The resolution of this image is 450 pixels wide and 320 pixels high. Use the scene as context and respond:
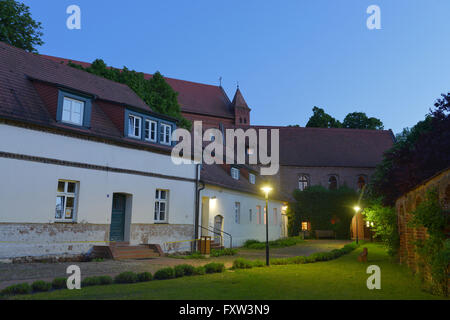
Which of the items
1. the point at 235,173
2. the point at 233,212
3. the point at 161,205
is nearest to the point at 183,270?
the point at 161,205

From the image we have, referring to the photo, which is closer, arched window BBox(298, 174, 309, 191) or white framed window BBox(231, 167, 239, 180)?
white framed window BBox(231, 167, 239, 180)

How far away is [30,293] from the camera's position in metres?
8.11

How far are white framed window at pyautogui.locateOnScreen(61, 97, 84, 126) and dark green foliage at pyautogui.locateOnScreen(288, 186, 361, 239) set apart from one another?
95.8ft

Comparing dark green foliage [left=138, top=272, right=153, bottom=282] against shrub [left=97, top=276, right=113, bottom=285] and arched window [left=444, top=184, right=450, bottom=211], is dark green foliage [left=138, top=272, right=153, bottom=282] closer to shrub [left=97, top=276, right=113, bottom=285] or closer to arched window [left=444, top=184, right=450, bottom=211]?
shrub [left=97, top=276, right=113, bottom=285]

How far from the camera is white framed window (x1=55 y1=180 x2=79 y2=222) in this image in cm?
1420

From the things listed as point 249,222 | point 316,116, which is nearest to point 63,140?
point 249,222

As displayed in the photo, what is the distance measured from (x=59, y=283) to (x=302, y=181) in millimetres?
38727

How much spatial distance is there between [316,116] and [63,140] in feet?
165

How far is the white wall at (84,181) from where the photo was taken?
41.7 ft

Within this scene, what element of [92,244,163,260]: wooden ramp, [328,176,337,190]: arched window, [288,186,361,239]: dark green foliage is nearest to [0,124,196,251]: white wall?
[92,244,163,260]: wooden ramp

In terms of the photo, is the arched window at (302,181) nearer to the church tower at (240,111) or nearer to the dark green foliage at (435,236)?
the church tower at (240,111)

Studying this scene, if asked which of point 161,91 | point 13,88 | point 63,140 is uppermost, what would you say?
point 161,91

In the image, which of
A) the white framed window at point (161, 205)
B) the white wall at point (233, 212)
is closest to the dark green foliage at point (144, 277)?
the white framed window at point (161, 205)
